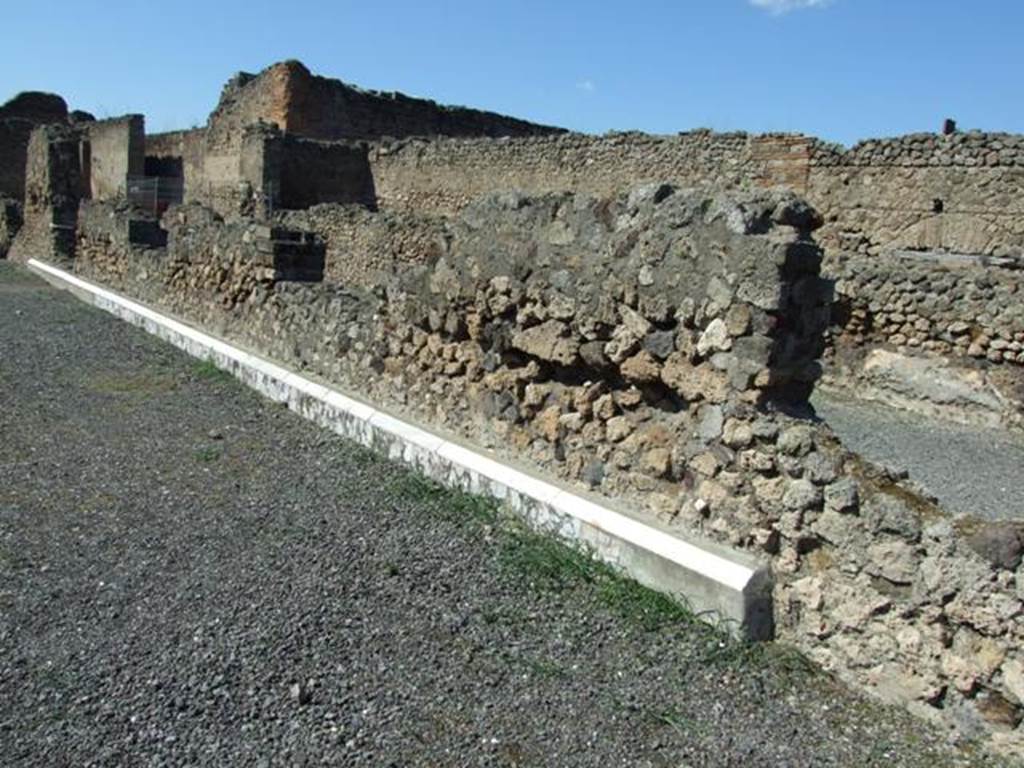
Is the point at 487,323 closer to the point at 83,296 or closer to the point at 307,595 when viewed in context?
the point at 307,595

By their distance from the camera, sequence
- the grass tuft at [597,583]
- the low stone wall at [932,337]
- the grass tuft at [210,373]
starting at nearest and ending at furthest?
the grass tuft at [597,583]
the grass tuft at [210,373]
the low stone wall at [932,337]

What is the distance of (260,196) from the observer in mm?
18875

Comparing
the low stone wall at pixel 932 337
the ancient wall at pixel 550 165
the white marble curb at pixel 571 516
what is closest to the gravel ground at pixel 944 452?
the low stone wall at pixel 932 337

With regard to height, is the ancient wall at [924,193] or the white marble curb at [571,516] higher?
the ancient wall at [924,193]

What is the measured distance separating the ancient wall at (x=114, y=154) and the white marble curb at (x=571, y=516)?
19.7 metres

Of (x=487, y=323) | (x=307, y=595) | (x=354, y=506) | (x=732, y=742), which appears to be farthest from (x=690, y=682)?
(x=487, y=323)

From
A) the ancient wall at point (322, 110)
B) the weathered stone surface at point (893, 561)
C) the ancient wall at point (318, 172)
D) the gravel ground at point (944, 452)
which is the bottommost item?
the gravel ground at point (944, 452)

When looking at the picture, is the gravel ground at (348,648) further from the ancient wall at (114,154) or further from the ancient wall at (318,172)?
the ancient wall at (114,154)

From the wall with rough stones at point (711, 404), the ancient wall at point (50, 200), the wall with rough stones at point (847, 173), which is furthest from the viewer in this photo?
the ancient wall at point (50, 200)

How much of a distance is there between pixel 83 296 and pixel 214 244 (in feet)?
14.7

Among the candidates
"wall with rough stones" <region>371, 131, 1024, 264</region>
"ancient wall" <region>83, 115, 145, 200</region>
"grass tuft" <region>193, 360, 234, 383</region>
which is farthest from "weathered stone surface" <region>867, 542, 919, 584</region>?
"ancient wall" <region>83, 115, 145, 200</region>

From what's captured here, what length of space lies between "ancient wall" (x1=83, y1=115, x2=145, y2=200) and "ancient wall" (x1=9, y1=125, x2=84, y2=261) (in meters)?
5.92

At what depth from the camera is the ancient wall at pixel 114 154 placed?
24.7 m

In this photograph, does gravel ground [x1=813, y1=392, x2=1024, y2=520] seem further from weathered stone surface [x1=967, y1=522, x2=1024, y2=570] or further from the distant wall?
the distant wall
